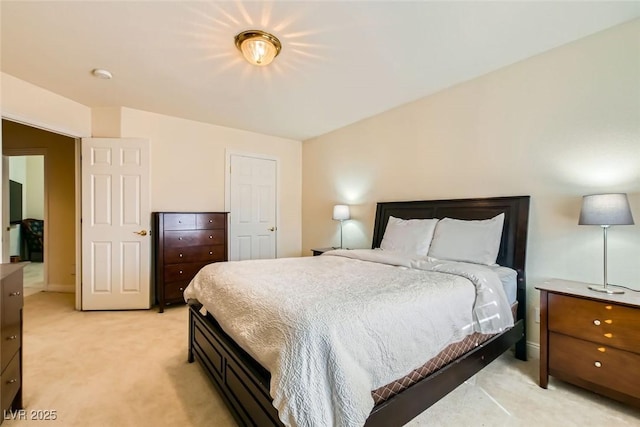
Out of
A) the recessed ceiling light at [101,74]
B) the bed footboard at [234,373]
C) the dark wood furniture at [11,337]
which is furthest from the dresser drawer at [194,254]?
the recessed ceiling light at [101,74]

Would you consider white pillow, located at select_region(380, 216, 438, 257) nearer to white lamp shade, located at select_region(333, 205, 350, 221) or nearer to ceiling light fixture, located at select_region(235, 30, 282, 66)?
white lamp shade, located at select_region(333, 205, 350, 221)

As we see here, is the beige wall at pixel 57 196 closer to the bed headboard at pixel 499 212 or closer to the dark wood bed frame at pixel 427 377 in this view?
the dark wood bed frame at pixel 427 377

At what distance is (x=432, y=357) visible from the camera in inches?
59.3

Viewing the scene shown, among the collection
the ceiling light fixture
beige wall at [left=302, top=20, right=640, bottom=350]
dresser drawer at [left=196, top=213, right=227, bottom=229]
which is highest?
the ceiling light fixture

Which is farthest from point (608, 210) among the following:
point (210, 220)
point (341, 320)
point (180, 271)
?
point (180, 271)

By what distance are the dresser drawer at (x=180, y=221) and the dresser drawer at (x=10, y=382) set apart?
1930 mm

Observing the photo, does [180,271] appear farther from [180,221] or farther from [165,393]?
[165,393]

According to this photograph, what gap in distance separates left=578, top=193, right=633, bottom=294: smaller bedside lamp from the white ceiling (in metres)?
1.23

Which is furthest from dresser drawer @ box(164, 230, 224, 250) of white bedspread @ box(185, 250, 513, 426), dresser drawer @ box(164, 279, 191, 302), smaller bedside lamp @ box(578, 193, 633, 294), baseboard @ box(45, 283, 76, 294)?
smaller bedside lamp @ box(578, 193, 633, 294)

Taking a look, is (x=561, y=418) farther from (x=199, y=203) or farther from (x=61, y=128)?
(x=61, y=128)

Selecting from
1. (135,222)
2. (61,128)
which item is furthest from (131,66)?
(135,222)

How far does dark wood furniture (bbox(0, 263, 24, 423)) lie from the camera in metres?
1.46

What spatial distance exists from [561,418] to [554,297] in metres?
0.70

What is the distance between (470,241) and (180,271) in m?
3.24
